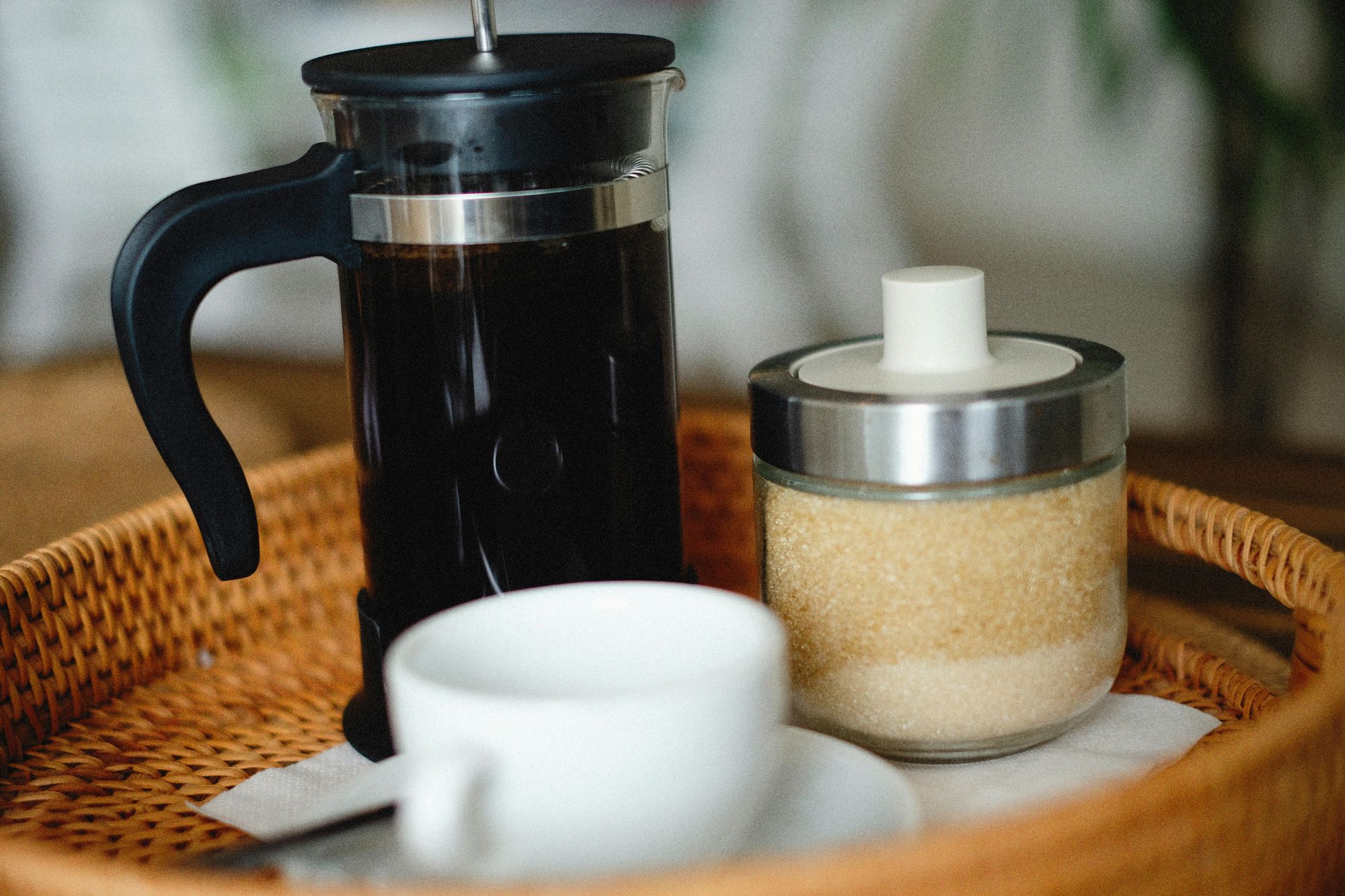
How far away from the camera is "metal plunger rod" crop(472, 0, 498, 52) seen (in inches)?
16.3

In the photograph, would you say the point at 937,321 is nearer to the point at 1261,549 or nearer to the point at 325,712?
the point at 1261,549

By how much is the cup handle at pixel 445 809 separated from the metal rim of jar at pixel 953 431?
15 centimetres

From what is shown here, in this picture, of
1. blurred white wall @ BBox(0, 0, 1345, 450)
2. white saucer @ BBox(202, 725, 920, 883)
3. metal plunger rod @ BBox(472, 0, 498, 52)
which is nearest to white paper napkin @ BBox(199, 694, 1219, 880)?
white saucer @ BBox(202, 725, 920, 883)

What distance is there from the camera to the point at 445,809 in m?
0.27

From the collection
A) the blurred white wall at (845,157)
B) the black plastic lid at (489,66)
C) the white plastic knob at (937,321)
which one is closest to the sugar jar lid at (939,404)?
A: the white plastic knob at (937,321)

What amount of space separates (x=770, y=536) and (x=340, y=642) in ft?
0.83

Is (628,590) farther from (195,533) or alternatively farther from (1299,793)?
(195,533)

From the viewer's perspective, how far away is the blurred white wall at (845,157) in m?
0.82

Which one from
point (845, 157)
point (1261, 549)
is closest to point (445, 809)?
point (1261, 549)

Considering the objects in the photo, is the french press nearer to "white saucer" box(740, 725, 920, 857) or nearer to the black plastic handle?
the black plastic handle

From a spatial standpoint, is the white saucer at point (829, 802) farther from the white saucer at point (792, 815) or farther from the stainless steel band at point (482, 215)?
the stainless steel band at point (482, 215)

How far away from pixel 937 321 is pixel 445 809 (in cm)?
21

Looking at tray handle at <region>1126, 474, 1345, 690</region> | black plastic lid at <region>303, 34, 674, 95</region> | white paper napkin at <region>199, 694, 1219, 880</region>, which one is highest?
black plastic lid at <region>303, 34, 674, 95</region>

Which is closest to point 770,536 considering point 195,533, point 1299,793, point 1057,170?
point 1299,793
